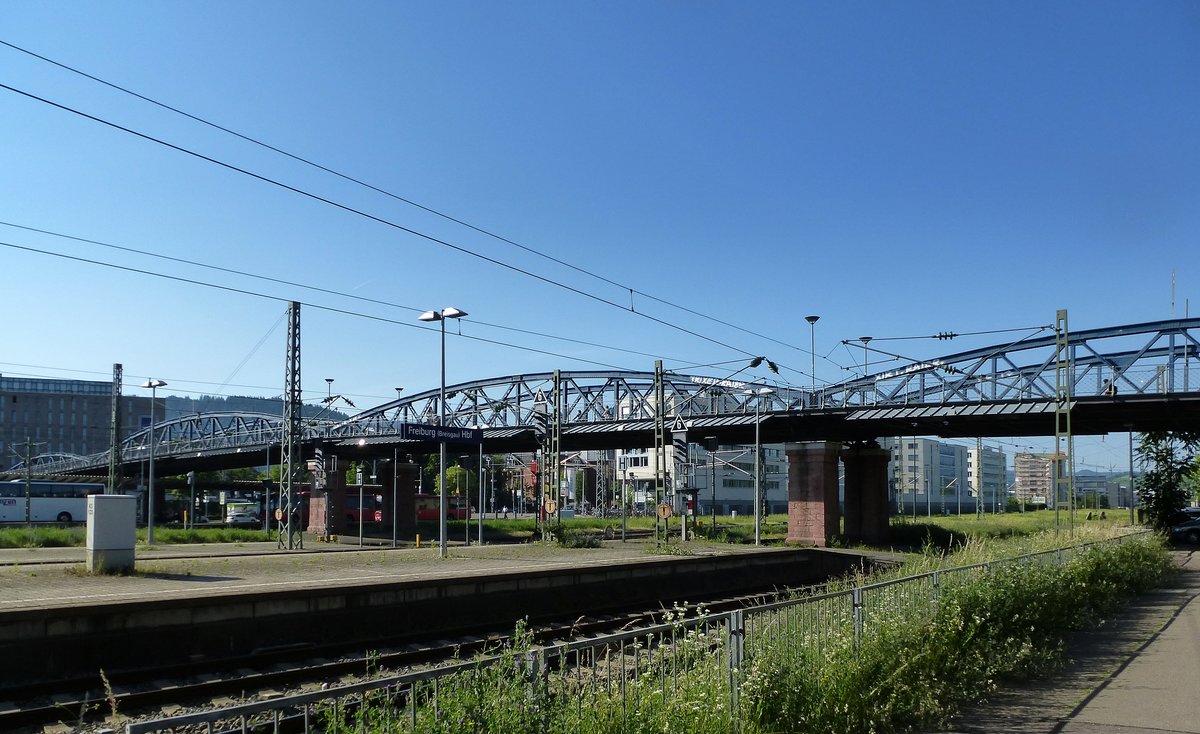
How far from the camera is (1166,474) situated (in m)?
50.5

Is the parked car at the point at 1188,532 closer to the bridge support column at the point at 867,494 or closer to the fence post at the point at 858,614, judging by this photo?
the bridge support column at the point at 867,494

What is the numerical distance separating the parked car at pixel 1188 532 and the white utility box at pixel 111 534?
4719 cm

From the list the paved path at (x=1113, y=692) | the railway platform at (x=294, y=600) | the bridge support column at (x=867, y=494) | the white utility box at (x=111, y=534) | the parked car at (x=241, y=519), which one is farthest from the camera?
the parked car at (x=241, y=519)

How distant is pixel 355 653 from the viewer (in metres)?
16.2

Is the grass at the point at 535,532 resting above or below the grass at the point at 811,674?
below

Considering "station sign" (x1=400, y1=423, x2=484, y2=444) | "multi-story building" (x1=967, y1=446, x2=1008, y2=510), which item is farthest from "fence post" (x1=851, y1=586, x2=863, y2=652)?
"multi-story building" (x1=967, y1=446, x2=1008, y2=510)

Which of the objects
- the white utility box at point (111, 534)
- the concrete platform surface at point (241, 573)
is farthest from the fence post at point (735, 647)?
the white utility box at point (111, 534)

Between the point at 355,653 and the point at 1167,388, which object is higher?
the point at 1167,388

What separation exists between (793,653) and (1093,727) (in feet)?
9.88

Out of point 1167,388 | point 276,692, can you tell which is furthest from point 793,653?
point 1167,388

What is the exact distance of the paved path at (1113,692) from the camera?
889 cm

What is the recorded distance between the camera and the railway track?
1108 cm

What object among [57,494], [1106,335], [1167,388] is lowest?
[57,494]

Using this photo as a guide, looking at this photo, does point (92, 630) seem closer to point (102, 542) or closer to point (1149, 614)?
point (102, 542)
